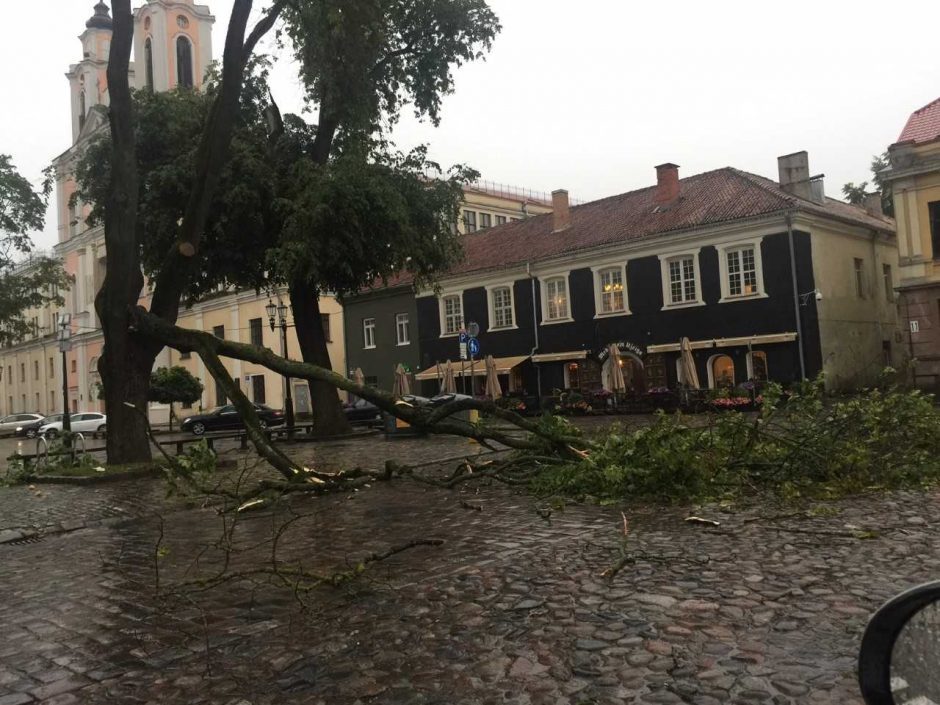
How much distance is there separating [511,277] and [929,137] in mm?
17883

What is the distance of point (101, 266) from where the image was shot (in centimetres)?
5772

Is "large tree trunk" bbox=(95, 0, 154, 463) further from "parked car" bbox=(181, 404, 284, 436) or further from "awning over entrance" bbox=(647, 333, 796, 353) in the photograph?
"awning over entrance" bbox=(647, 333, 796, 353)

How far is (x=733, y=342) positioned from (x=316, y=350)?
634 inches

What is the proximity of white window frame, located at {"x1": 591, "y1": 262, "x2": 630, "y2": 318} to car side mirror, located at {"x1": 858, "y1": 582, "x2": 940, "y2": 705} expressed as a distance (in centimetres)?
3306

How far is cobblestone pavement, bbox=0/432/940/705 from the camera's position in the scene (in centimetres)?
387

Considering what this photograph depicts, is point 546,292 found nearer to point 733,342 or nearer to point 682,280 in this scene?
point 682,280

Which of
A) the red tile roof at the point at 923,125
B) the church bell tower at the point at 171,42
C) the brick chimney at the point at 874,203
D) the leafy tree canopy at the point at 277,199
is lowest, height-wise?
the leafy tree canopy at the point at 277,199

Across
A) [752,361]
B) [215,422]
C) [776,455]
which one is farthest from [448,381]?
[776,455]

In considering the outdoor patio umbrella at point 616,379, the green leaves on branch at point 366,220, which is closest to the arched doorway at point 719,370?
the outdoor patio umbrella at point 616,379

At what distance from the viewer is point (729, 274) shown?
31.8 m

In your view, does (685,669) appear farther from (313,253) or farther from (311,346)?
(311,346)

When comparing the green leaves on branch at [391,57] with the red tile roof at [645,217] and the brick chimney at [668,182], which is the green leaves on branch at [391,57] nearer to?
the red tile roof at [645,217]

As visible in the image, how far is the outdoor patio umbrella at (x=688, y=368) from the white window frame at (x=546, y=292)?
731 centimetres

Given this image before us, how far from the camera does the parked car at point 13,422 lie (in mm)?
49188
